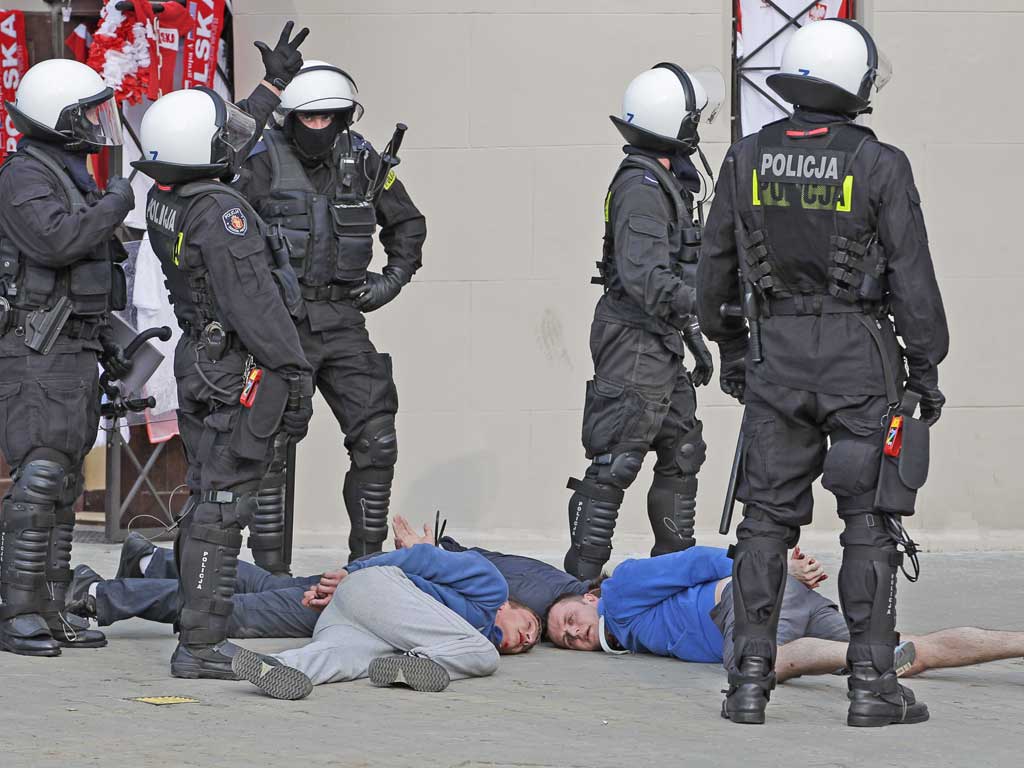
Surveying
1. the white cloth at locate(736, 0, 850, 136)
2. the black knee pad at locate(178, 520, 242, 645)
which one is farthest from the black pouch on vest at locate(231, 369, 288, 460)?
the white cloth at locate(736, 0, 850, 136)

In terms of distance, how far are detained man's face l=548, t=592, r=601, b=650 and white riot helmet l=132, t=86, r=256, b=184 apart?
2.03 m

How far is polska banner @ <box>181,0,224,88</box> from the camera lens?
8625mm

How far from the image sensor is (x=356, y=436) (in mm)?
7277

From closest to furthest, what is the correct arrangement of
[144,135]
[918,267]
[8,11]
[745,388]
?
[918,267] → [745,388] → [144,135] → [8,11]

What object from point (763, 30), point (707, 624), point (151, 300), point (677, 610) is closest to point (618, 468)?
point (677, 610)

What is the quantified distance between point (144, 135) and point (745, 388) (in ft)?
7.31

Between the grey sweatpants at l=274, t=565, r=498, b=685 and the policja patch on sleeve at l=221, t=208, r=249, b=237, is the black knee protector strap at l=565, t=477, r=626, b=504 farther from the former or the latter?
the policja patch on sleeve at l=221, t=208, r=249, b=237

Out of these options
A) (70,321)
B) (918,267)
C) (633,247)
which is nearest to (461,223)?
(633,247)

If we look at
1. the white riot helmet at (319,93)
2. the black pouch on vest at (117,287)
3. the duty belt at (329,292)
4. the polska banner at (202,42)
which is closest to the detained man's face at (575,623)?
the duty belt at (329,292)

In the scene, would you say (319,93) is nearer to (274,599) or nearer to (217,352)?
(217,352)

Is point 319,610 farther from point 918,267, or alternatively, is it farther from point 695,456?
point 918,267

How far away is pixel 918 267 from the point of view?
16.0ft

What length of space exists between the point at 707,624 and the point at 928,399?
137 cm

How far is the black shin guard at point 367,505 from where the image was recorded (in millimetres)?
7293
